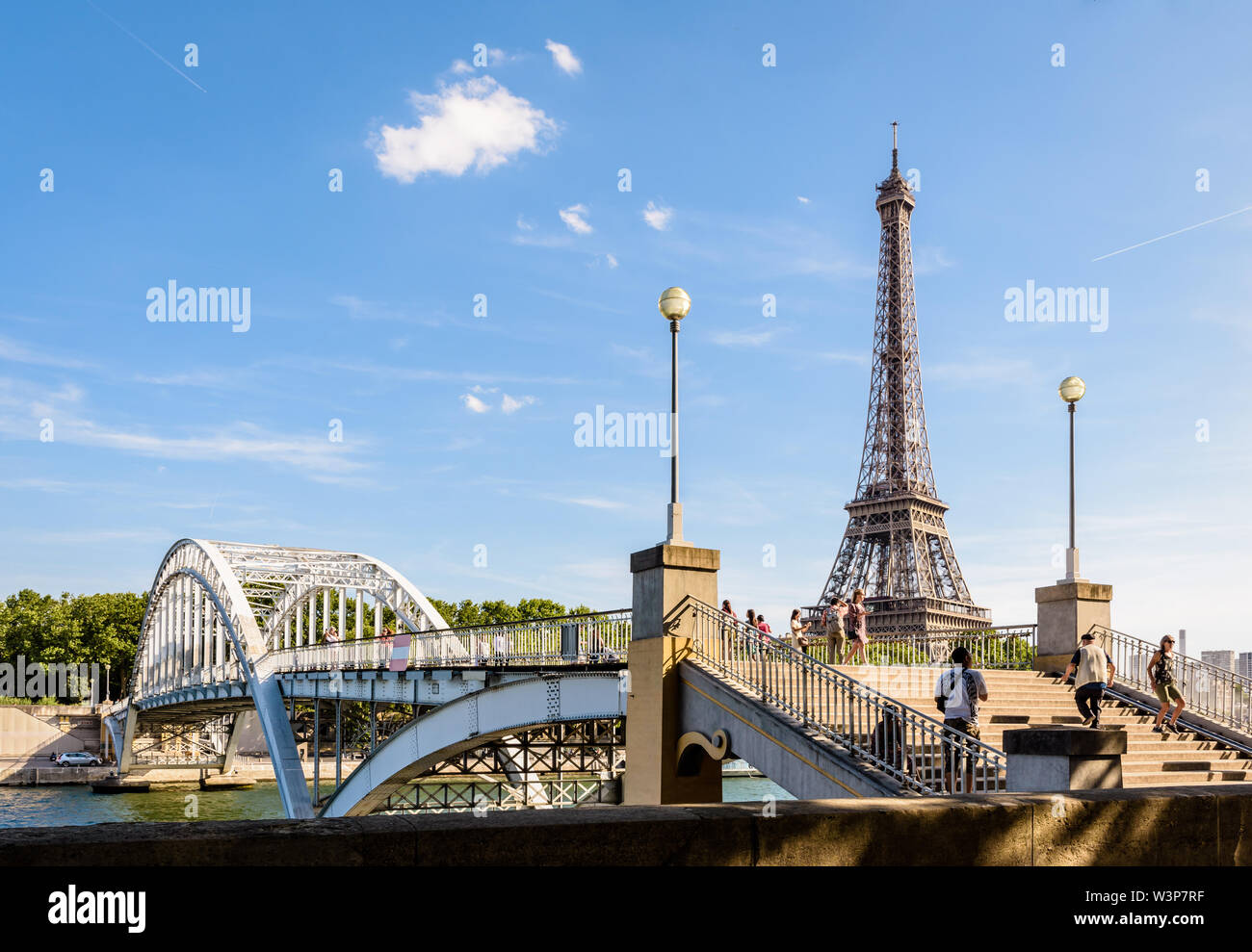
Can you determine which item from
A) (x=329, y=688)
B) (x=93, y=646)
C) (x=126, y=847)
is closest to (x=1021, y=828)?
(x=126, y=847)

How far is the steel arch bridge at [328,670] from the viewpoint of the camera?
21.4 metres

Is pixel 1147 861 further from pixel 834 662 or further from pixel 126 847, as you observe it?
pixel 834 662

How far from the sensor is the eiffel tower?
250 feet

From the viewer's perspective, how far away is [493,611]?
3752 inches

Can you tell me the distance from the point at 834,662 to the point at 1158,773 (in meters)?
6.19

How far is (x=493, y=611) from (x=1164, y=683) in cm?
8193

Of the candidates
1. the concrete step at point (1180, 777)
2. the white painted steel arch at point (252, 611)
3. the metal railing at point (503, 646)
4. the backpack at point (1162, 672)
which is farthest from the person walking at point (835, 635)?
the white painted steel arch at point (252, 611)

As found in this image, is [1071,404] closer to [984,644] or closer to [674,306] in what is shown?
[984,644]

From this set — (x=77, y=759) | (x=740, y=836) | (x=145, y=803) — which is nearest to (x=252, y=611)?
(x=145, y=803)

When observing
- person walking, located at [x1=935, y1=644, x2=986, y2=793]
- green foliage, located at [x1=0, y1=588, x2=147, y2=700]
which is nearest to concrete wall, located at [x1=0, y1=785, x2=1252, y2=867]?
person walking, located at [x1=935, y1=644, x2=986, y2=793]

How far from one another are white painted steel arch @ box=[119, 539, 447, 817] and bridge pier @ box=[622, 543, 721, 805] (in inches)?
938

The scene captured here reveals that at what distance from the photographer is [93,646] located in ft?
315

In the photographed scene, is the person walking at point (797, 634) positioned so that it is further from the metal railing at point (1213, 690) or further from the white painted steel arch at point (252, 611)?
the white painted steel arch at point (252, 611)

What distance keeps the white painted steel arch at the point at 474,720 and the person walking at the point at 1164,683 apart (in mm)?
7964
